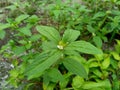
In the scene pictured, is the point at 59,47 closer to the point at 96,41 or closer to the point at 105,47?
the point at 96,41

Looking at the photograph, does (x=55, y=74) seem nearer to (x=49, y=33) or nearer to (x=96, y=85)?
(x=49, y=33)

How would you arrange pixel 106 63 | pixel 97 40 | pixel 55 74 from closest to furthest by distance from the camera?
pixel 55 74, pixel 106 63, pixel 97 40

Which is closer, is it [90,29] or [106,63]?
[106,63]

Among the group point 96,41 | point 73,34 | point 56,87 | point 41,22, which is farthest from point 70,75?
point 41,22

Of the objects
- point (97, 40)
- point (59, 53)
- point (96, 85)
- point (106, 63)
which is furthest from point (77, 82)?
point (59, 53)

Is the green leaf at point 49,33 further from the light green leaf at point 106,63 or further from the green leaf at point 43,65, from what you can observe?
the light green leaf at point 106,63

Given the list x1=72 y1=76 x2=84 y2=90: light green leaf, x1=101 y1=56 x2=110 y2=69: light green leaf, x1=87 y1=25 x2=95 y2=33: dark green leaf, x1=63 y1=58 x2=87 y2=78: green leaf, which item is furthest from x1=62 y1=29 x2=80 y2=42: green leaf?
x1=87 y1=25 x2=95 y2=33: dark green leaf

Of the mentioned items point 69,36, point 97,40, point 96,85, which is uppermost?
point 69,36

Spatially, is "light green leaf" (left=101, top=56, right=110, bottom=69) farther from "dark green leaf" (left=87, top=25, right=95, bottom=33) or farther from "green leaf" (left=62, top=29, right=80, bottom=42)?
"green leaf" (left=62, top=29, right=80, bottom=42)

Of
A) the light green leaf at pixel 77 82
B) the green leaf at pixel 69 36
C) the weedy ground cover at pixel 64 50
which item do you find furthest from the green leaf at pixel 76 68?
the light green leaf at pixel 77 82
